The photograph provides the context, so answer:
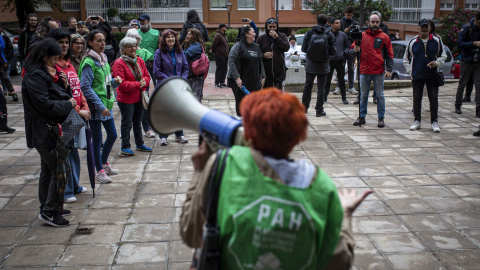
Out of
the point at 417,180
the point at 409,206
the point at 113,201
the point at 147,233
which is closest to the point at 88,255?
the point at 147,233

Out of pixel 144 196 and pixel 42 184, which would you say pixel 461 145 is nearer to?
pixel 144 196

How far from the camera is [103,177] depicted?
5.86 meters

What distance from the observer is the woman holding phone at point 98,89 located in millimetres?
5703

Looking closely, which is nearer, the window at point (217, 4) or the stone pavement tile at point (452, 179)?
the stone pavement tile at point (452, 179)

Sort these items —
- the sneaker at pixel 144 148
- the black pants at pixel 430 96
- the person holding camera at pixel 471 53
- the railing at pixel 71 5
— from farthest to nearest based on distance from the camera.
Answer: the railing at pixel 71 5 → the person holding camera at pixel 471 53 → the black pants at pixel 430 96 → the sneaker at pixel 144 148

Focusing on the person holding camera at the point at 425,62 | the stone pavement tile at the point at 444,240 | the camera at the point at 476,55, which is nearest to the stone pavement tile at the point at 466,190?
the stone pavement tile at the point at 444,240

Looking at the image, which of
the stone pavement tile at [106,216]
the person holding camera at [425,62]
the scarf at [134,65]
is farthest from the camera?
the person holding camera at [425,62]

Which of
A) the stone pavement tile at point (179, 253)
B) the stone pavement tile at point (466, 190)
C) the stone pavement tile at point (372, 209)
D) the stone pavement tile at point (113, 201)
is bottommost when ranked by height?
the stone pavement tile at point (179, 253)

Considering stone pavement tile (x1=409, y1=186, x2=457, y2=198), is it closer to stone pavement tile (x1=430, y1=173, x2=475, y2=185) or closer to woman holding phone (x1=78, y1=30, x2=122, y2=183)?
stone pavement tile (x1=430, y1=173, x2=475, y2=185)

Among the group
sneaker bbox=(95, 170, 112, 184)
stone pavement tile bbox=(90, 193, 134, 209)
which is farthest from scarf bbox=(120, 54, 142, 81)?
stone pavement tile bbox=(90, 193, 134, 209)

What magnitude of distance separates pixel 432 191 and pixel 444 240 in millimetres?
1296

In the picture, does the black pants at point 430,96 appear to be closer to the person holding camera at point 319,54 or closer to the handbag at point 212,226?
the person holding camera at point 319,54

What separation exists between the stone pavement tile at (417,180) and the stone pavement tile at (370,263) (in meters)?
1.97

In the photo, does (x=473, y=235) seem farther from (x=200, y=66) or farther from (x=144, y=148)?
(x=200, y=66)
